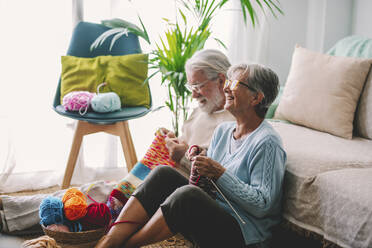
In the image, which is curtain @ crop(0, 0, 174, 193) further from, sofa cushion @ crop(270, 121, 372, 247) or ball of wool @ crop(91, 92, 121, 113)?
sofa cushion @ crop(270, 121, 372, 247)

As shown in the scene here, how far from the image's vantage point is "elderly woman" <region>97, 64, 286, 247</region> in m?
1.29

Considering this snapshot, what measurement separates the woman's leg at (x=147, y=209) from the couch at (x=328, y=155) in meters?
0.49

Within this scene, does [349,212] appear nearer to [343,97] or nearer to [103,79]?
[343,97]

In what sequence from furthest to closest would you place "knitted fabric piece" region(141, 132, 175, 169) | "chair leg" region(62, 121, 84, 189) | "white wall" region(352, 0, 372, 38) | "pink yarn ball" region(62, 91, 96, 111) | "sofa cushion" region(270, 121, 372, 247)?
"white wall" region(352, 0, 372, 38), "chair leg" region(62, 121, 84, 189), "pink yarn ball" region(62, 91, 96, 111), "knitted fabric piece" region(141, 132, 175, 169), "sofa cushion" region(270, 121, 372, 247)

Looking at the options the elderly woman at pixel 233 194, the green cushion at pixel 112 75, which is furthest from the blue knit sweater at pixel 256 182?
the green cushion at pixel 112 75

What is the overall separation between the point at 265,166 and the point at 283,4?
2198 millimetres

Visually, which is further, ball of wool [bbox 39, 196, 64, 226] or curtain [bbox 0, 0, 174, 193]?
curtain [bbox 0, 0, 174, 193]

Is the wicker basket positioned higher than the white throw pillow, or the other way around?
the white throw pillow

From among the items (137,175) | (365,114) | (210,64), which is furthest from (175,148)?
(365,114)

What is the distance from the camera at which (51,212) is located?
4.91 feet

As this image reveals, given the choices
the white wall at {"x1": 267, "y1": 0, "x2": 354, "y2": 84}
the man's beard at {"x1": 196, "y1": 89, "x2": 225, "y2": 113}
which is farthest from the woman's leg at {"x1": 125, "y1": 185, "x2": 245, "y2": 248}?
the white wall at {"x1": 267, "y1": 0, "x2": 354, "y2": 84}

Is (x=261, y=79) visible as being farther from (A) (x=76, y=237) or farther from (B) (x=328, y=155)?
(A) (x=76, y=237)

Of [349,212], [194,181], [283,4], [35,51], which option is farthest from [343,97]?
[35,51]

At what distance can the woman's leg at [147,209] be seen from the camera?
1.40m
